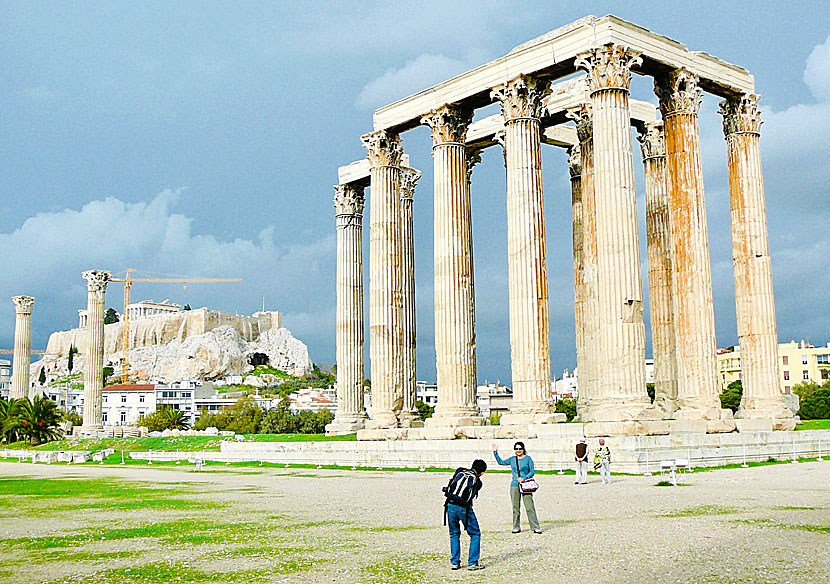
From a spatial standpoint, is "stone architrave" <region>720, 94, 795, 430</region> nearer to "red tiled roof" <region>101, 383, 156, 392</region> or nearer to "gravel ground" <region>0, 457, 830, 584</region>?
"gravel ground" <region>0, 457, 830, 584</region>

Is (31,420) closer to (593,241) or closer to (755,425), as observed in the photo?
(593,241)

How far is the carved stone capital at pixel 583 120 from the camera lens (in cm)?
4450

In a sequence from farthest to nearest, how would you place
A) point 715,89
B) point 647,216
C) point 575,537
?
point 647,216
point 715,89
point 575,537

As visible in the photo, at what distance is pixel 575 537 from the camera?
1570 centimetres

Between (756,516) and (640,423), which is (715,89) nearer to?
(640,423)

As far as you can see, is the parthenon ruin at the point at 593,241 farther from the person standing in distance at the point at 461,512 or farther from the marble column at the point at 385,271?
the person standing in distance at the point at 461,512

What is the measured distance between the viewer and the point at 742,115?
42.3 metres

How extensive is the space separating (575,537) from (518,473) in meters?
1.72

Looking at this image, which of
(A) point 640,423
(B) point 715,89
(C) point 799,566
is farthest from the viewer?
(B) point 715,89

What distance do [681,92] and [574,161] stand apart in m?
10.6

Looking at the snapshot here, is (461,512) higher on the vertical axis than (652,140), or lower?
lower

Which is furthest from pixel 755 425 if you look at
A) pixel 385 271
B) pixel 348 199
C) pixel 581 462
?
pixel 348 199

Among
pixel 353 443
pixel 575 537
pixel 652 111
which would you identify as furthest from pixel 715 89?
pixel 575 537

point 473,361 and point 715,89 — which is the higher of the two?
point 715,89
